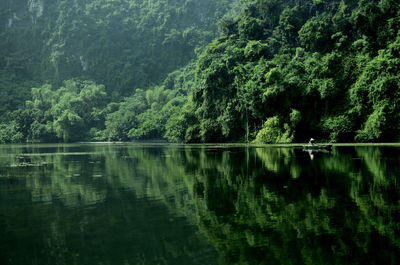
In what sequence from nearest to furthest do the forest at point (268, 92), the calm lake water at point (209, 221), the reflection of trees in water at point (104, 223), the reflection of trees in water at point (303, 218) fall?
the reflection of trees in water at point (303, 218) < the calm lake water at point (209, 221) < the reflection of trees in water at point (104, 223) < the forest at point (268, 92)

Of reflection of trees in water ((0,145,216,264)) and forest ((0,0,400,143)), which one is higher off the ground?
forest ((0,0,400,143))

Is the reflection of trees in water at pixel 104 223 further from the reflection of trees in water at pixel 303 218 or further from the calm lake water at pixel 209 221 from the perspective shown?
the reflection of trees in water at pixel 303 218

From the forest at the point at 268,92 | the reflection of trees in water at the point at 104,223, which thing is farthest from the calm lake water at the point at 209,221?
the forest at the point at 268,92

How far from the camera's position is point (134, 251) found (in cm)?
859

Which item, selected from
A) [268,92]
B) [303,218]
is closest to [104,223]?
[303,218]

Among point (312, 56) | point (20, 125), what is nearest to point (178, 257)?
point (312, 56)

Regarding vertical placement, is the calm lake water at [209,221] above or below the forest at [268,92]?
below

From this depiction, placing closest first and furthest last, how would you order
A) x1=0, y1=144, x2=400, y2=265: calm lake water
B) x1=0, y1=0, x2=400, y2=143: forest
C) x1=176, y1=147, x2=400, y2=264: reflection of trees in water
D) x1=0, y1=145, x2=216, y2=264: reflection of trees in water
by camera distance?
x1=176, y1=147, x2=400, y2=264: reflection of trees in water
x1=0, y1=144, x2=400, y2=265: calm lake water
x1=0, y1=145, x2=216, y2=264: reflection of trees in water
x1=0, y1=0, x2=400, y2=143: forest

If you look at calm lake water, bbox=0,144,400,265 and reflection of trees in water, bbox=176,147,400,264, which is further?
calm lake water, bbox=0,144,400,265

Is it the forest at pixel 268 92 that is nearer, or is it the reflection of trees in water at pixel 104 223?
the reflection of trees in water at pixel 104 223

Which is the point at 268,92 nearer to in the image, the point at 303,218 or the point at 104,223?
the point at 303,218

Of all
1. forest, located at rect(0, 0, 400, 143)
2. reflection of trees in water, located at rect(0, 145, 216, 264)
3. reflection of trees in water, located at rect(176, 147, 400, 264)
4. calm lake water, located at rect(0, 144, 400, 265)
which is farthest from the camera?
forest, located at rect(0, 0, 400, 143)

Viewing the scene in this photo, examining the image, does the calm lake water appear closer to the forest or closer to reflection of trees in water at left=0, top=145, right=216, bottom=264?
reflection of trees in water at left=0, top=145, right=216, bottom=264

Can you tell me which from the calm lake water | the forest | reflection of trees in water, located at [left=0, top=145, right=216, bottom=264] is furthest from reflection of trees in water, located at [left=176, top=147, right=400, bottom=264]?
the forest
